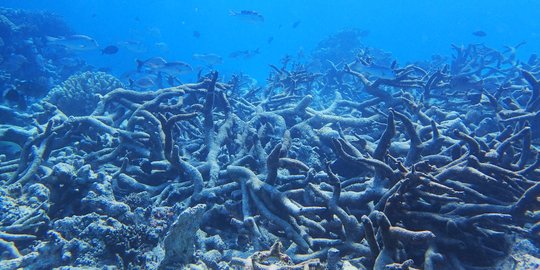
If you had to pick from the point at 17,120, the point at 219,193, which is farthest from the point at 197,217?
the point at 17,120

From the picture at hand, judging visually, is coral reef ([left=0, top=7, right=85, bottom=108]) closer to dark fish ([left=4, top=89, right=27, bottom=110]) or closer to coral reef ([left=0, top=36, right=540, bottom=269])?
dark fish ([left=4, top=89, right=27, bottom=110])

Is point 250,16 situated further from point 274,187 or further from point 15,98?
point 274,187

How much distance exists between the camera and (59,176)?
3564 millimetres

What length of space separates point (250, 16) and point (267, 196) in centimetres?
1308

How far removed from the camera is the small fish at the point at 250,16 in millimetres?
14741

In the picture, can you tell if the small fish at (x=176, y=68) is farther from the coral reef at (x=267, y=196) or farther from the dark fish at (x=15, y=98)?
the coral reef at (x=267, y=196)

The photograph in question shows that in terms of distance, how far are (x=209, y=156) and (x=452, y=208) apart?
3.04m

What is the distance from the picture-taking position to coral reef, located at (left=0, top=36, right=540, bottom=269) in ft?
9.12

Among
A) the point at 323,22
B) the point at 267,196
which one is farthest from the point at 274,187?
the point at 323,22

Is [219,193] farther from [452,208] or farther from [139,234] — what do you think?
[452,208]

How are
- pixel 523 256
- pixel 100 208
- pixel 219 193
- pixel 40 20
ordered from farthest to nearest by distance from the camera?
pixel 40 20 → pixel 219 193 → pixel 100 208 → pixel 523 256

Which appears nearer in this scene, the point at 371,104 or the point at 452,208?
the point at 452,208

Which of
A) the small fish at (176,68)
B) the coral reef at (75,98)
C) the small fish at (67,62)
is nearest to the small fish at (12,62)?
the small fish at (67,62)

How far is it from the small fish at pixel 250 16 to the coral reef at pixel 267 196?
390 inches
